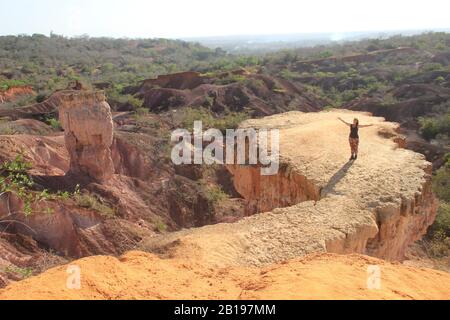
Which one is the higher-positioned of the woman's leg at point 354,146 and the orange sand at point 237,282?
the woman's leg at point 354,146

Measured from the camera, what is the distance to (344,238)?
6992 millimetres

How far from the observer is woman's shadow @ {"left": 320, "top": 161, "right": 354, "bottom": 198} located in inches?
335

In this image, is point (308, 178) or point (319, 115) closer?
point (308, 178)

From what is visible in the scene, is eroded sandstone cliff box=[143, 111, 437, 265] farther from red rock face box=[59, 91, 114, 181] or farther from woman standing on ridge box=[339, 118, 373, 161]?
red rock face box=[59, 91, 114, 181]

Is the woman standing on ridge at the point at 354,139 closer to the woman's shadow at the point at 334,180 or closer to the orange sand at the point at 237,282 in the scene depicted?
the woman's shadow at the point at 334,180

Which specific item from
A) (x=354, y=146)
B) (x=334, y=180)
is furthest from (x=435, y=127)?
(x=334, y=180)

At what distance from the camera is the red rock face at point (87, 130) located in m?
13.5

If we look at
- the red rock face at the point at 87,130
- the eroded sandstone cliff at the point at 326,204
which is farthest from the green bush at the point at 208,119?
the eroded sandstone cliff at the point at 326,204

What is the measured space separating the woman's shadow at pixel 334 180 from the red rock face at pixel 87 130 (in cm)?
758

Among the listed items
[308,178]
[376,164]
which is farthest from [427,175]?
[308,178]

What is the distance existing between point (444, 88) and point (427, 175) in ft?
82.9

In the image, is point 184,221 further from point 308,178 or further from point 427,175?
point 427,175

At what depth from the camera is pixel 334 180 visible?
8.91 metres

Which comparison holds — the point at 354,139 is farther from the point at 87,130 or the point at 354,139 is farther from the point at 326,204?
the point at 87,130
